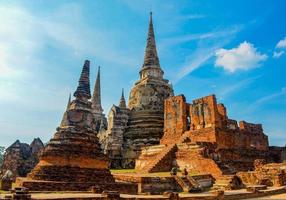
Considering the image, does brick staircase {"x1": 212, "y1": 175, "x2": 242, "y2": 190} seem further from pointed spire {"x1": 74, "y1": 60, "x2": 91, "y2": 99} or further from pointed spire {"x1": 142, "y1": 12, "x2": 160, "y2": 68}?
pointed spire {"x1": 142, "y1": 12, "x2": 160, "y2": 68}

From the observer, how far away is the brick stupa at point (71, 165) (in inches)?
627

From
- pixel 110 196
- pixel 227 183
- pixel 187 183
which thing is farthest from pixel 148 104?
pixel 110 196

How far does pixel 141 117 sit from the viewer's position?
3928 cm

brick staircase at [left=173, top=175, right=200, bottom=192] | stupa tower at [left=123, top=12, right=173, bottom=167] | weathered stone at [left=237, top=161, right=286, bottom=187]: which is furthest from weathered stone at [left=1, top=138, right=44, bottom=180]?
weathered stone at [left=237, top=161, right=286, bottom=187]

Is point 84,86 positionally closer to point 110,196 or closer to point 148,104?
point 110,196

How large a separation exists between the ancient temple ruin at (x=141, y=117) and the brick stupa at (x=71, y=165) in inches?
665

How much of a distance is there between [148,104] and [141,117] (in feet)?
10.9

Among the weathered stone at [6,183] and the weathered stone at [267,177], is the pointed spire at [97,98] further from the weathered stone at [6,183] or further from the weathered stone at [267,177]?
the weathered stone at [6,183]

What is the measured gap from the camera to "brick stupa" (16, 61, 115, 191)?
1592 centimetres

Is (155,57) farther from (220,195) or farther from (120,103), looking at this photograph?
(220,195)

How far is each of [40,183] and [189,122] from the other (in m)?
21.4

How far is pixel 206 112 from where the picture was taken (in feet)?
99.3

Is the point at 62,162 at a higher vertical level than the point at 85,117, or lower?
lower

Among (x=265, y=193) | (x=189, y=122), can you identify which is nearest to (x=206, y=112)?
(x=189, y=122)
